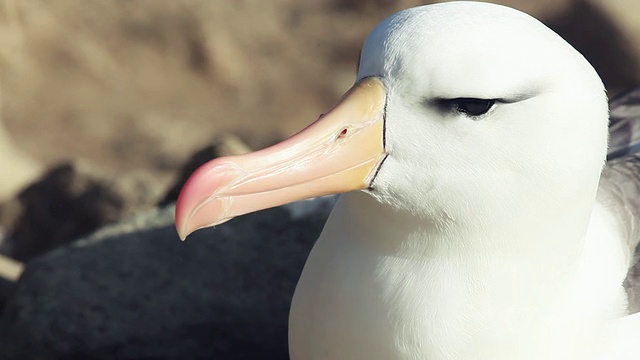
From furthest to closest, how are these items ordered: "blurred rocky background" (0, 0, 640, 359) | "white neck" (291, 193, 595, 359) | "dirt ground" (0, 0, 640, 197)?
"dirt ground" (0, 0, 640, 197) → "blurred rocky background" (0, 0, 640, 359) → "white neck" (291, 193, 595, 359)

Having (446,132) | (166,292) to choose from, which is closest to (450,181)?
(446,132)

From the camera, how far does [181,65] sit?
5.93m

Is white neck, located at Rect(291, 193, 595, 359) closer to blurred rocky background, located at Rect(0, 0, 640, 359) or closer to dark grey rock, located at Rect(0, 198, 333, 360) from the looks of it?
dark grey rock, located at Rect(0, 198, 333, 360)

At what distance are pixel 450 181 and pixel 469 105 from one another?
179 millimetres

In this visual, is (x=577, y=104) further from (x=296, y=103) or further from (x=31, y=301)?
(x=296, y=103)

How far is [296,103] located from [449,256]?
11.3 feet

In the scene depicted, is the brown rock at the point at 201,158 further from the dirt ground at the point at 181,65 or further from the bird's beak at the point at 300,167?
the bird's beak at the point at 300,167

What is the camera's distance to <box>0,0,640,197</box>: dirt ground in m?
5.70

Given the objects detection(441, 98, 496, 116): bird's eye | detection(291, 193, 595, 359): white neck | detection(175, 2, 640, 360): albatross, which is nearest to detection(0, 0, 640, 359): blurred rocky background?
detection(291, 193, 595, 359): white neck

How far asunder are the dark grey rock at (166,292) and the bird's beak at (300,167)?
155cm

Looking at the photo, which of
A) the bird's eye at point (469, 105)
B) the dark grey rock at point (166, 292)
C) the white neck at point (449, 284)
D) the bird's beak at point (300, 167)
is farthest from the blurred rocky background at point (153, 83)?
the bird's eye at point (469, 105)

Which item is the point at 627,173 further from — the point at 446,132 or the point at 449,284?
the point at 446,132

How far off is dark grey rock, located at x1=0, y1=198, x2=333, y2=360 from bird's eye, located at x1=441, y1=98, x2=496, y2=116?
179cm

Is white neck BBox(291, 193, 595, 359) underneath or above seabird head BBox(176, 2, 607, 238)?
underneath
